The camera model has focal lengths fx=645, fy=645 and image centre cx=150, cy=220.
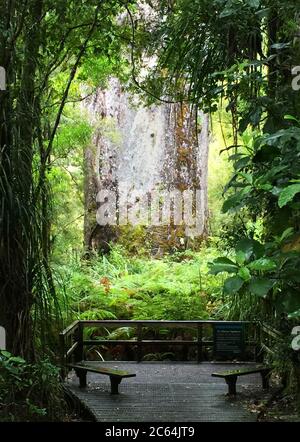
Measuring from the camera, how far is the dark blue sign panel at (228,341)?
24.2 ft

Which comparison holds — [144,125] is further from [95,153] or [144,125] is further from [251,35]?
[251,35]

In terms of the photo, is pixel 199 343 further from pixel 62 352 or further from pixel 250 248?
pixel 250 248

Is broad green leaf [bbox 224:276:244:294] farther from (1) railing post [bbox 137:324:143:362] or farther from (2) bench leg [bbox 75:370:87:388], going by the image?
(1) railing post [bbox 137:324:143:362]

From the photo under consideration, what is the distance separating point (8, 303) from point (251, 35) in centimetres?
268

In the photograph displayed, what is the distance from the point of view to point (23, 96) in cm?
446

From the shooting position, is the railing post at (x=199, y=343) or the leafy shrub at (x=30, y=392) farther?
the railing post at (x=199, y=343)

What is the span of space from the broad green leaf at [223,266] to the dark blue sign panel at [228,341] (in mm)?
4858

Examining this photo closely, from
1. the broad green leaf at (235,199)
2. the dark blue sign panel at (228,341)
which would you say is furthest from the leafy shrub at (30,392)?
the dark blue sign panel at (228,341)

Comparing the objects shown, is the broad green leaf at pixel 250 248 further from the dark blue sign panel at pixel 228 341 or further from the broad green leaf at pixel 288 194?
the dark blue sign panel at pixel 228 341

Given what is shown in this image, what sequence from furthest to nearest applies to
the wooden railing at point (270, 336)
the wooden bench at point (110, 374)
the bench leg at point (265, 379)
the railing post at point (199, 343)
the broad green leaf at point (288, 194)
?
the railing post at point (199, 343) < the bench leg at point (265, 379) < the wooden bench at point (110, 374) < the wooden railing at point (270, 336) < the broad green leaf at point (288, 194)

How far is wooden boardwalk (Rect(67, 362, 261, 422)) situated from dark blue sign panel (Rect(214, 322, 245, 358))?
0.58ft

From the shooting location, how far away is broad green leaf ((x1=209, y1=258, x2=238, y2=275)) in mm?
2570

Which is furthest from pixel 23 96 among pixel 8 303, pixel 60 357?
pixel 60 357

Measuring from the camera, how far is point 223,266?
260 centimetres
